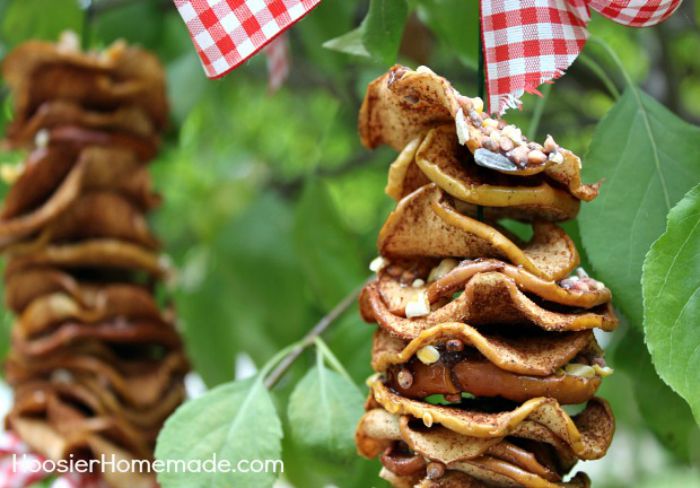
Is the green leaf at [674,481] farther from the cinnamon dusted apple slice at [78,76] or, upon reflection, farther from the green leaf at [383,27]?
the green leaf at [383,27]

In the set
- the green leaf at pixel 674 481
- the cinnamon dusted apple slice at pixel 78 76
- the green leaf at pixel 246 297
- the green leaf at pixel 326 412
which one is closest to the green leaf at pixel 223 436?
the green leaf at pixel 326 412

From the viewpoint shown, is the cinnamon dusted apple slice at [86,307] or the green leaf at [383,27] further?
the cinnamon dusted apple slice at [86,307]

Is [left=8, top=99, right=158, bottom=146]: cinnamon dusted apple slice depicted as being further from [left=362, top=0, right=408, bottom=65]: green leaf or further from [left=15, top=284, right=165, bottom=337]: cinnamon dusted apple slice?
[left=362, top=0, right=408, bottom=65]: green leaf

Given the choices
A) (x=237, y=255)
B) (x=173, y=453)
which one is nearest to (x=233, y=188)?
(x=237, y=255)

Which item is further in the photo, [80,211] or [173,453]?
[80,211]

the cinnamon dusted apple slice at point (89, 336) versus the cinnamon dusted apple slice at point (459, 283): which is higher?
the cinnamon dusted apple slice at point (459, 283)

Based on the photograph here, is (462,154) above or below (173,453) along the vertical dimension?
above

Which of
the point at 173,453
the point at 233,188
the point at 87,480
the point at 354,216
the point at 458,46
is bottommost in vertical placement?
the point at 354,216

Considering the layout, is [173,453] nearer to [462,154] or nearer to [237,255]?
[462,154]
